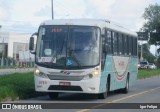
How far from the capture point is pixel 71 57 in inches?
806

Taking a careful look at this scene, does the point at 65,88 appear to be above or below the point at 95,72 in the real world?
below

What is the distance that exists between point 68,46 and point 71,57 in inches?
18.4

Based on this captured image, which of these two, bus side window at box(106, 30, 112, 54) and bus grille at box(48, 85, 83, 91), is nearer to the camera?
bus grille at box(48, 85, 83, 91)

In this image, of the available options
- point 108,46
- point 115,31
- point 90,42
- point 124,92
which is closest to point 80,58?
point 90,42

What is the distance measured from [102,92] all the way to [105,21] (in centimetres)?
321

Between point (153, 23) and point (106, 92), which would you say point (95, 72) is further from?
point (153, 23)

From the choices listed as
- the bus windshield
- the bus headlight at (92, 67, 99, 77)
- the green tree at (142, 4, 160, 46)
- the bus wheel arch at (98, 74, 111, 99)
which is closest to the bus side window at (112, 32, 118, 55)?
the bus wheel arch at (98, 74, 111, 99)

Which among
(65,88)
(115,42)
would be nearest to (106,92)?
(115,42)

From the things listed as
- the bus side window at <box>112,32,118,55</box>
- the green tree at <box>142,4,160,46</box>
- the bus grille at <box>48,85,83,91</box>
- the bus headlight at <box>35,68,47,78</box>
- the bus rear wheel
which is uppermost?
the green tree at <box>142,4,160,46</box>

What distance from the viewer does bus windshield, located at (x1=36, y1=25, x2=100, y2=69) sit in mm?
20469

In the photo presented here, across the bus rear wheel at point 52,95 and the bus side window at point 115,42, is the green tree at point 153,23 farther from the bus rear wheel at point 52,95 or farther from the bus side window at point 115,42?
the bus rear wheel at point 52,95

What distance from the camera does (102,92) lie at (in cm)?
2162

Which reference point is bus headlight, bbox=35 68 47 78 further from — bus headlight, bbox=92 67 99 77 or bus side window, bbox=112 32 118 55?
bus side window, bbox=112 32 118 55

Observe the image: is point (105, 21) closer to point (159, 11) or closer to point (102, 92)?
point (102, 92)
